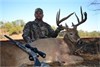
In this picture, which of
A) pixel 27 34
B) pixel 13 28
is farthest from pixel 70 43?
Answer: pixel 13 28

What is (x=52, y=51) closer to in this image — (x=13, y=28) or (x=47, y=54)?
(x=47, y=54)

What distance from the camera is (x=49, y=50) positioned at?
23.1 ft

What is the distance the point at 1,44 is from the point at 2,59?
37 cm

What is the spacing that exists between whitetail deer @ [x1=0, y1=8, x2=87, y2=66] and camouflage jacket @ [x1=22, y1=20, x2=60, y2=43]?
0.59 feet

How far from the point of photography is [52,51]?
7.05 m

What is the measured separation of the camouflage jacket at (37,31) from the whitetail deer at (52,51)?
18 centimetres

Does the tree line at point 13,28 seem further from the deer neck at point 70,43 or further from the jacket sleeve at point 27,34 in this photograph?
the jacket sleeve at point 27,34

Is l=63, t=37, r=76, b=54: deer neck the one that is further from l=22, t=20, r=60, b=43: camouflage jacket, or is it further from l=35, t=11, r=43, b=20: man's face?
l=35, t=11, r=43, b=20: man's face

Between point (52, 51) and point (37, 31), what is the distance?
543 millimetres

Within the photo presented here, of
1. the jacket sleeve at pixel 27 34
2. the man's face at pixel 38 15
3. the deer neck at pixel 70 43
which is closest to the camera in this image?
the jacket sleeve at pixel 27 34

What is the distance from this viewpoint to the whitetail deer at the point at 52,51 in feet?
22.6

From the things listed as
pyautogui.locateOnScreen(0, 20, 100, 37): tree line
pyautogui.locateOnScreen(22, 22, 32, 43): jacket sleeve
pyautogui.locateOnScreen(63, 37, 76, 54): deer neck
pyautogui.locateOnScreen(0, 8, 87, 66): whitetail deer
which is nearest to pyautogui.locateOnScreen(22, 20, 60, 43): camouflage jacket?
pyautogui.locateOnScreen(22, 22, 32, 43): jacket sleeve

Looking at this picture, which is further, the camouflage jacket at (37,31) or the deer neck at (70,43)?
the deer neck at (70,43)

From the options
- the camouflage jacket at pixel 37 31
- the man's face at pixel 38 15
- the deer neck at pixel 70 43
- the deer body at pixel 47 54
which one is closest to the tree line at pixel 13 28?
the deer neck at pixel 70 43
